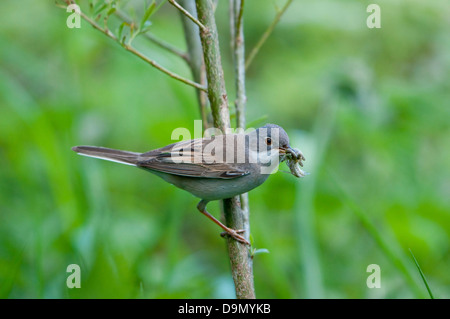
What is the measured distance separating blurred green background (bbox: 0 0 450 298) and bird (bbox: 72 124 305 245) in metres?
0.99

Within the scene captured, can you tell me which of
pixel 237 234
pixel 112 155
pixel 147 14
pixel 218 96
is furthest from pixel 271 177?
pixel 147 14

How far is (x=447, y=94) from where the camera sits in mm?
5809

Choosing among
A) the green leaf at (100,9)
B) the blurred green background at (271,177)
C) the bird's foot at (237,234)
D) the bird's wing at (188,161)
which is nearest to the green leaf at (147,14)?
the green leaf at (100,9)

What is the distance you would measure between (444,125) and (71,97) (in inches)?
180

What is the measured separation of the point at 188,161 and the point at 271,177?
1.84 metres

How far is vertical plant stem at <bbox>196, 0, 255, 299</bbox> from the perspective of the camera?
2822 millimetres

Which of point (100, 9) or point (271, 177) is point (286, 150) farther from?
point (271, 177)

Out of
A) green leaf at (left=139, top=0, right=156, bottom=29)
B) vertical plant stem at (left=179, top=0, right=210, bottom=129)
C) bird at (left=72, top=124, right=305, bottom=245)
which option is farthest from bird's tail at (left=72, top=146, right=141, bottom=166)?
green leaf at (left=139, top=0, right=156, bottom=29)

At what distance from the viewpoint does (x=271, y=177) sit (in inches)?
209

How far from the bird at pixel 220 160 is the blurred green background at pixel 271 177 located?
3.25ft

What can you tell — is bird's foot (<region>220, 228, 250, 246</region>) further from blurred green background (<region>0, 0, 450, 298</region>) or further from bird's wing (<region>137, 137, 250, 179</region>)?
blurred green background (<region>0, 0, 450, 298</region>)

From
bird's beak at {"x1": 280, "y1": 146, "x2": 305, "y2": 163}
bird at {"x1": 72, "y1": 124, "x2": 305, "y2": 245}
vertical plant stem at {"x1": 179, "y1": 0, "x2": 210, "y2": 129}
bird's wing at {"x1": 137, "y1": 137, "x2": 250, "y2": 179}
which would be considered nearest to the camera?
bird's beak at {"x1": 280, "y1": 146, "x2": 305, "y2": 163}

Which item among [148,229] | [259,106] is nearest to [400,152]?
[259,106]
